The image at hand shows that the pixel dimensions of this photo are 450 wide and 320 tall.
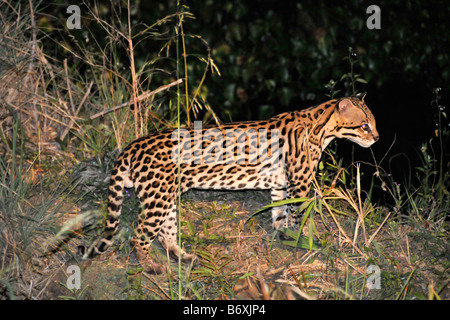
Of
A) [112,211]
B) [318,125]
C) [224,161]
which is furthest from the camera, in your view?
[318,125]

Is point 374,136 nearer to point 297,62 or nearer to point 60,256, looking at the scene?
point 297,62

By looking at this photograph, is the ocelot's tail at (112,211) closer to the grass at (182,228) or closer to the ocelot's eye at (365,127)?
the grass at (182,228)

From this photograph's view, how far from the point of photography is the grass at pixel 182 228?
13.1 ft

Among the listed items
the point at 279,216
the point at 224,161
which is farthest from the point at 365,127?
the point at 224,161

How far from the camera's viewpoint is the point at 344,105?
464cm

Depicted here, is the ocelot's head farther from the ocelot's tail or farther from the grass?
the ocelot's tail

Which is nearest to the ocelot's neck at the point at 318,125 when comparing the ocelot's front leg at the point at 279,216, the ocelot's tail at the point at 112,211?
the ocelot's front leg at the point at 279,216

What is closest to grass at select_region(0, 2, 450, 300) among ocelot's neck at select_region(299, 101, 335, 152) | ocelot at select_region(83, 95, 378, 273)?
ocelot at select_region(83, 95, 378, 273)

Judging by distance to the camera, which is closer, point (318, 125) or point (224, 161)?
point (224, 161)

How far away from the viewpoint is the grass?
400 cm

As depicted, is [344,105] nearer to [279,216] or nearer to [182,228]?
[279,216]

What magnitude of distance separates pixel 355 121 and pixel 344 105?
16cm

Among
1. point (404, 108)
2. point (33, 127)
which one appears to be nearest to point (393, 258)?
point (404, 108)

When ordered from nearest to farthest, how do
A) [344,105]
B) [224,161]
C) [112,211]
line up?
[112,211], [224,161], [344,105]
